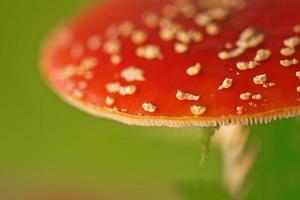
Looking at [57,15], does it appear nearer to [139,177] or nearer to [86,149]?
[86,149]

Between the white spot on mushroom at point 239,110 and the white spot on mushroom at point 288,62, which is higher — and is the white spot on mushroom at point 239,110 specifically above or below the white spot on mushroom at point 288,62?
below

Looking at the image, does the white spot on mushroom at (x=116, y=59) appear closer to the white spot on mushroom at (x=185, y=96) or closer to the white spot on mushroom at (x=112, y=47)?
the white spot on mushroom at (x=112, y=47)

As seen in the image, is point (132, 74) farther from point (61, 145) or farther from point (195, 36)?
point (61, 145)

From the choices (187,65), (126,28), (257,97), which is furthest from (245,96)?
(126,28)

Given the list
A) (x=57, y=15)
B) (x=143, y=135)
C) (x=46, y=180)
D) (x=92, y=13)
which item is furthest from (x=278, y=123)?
(x=57, y=15)

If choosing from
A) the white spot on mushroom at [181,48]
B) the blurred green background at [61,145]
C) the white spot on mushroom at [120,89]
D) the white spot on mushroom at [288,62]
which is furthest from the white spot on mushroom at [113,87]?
the blurred green background at [61,145]

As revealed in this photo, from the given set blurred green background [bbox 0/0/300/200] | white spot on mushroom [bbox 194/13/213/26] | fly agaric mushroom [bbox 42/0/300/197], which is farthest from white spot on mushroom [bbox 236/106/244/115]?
blurred green background [bbox 0/0/300/200]
